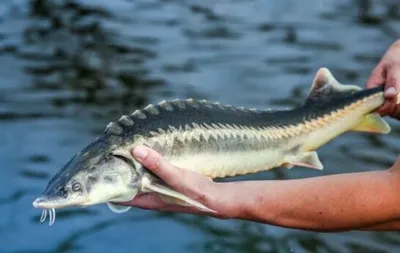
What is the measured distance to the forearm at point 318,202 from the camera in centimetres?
283

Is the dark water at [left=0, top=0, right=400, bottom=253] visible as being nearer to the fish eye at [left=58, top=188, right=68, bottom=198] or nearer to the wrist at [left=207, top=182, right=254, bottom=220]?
the wrist at [left=207, top=182, right=254, bottom=220]

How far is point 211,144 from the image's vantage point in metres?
2.81

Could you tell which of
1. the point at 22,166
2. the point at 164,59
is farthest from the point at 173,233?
the point at 164,59

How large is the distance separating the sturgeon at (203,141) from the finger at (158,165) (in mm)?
21

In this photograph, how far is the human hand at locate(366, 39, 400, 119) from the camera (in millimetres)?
3293

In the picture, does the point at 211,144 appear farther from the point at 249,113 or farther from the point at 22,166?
the point at 22,166

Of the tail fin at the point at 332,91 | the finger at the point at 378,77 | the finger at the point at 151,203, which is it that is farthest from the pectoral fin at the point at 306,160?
the finger at the point at 151,203

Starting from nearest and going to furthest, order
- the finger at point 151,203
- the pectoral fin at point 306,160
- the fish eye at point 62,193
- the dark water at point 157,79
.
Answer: the fish eye at point 62,193 < the finger at point 151,203 < the pectoral fin at point 306,160 < the dark water at point 157,79

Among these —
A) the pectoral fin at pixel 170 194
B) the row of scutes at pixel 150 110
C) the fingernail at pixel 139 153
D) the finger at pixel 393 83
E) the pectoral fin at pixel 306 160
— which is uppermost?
the row of scutes at pixel 150 110

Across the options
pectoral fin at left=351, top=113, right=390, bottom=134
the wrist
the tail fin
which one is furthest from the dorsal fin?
the wrist

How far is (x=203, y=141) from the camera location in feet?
9.09

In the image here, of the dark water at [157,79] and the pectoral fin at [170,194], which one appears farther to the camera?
the dark water at [157,79]

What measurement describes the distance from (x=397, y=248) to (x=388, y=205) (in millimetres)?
1707

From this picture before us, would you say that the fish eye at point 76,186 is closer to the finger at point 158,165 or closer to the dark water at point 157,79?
the finger at point 158,165
